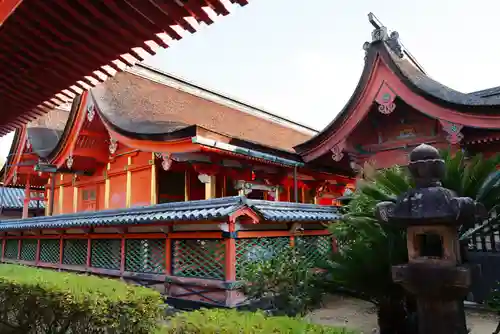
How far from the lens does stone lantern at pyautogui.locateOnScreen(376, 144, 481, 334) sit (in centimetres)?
349

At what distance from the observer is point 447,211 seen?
350 cm

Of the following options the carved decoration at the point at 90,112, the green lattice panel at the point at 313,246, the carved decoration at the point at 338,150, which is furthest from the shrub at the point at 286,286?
the carved decoration at the point at 90,112

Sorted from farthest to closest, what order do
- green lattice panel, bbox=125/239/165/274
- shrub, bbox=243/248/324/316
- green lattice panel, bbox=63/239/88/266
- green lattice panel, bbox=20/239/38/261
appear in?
green lattice panel, bbox=20/239/38/261
green lattice panel, bbox=63/239/88/266
green lattice panel, bbox=125/239/165/274
shrub, bbox=243/248/324/316

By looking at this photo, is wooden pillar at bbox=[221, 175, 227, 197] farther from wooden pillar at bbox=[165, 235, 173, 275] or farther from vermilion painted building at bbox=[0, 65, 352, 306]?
wooden pillar at bbox=[165, 235, 173, 275]

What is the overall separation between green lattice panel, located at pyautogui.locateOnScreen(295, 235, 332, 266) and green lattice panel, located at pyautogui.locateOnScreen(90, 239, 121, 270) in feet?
Answer: 15.4

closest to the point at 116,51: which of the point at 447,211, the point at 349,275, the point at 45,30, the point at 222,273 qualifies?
the point at 45,30

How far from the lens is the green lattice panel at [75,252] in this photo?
11227 millimetres

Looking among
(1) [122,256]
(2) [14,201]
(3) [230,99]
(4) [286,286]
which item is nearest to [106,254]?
(1) [122,256]

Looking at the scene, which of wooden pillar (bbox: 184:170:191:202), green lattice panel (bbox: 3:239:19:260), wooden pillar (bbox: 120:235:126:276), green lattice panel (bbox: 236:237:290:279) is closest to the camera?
green lattice panel (bbox: 236:237:290:279)

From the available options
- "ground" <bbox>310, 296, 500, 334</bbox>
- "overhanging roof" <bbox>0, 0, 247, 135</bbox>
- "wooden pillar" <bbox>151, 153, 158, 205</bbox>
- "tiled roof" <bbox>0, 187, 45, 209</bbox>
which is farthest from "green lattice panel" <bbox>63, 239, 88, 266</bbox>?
"tiled roof" <bbox>0, 187, 45, 209</bbox>

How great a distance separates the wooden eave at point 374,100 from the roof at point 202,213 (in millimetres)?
1962

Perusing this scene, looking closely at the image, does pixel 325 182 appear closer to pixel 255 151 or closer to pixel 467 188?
pixel 255 151

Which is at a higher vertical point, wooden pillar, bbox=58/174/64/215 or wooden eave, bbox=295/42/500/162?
wooden eave, bbox=295/42/500/162

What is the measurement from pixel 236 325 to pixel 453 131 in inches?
285
